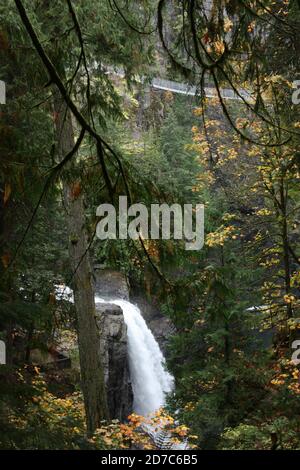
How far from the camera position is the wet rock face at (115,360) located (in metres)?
14.3

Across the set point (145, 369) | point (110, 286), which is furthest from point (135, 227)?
point (110, 286)

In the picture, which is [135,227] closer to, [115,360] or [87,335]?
[87,335]

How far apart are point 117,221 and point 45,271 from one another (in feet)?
23.8

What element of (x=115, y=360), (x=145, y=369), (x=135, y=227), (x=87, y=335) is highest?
(x=135, y=227)

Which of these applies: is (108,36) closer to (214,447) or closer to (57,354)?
(214,447)

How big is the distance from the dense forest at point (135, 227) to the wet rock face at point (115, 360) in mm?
112

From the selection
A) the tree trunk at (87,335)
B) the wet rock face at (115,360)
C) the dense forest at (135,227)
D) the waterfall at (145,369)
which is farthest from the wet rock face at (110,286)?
the tree trunk at (87,335)

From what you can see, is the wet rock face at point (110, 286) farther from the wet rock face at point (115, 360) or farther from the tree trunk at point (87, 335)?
the tree trunk at point (87, 335)

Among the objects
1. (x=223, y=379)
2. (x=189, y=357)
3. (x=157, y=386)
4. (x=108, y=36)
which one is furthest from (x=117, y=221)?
(x=157, y=386)

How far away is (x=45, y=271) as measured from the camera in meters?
10.5

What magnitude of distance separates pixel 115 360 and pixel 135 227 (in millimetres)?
12196

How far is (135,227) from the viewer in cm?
332
